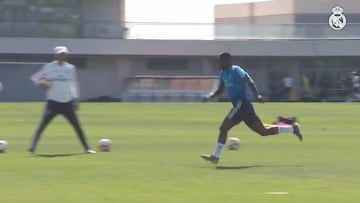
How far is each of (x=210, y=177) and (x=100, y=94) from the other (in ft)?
165

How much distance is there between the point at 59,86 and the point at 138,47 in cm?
4710

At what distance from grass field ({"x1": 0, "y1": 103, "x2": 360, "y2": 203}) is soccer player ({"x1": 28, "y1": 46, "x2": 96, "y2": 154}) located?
2.50ft

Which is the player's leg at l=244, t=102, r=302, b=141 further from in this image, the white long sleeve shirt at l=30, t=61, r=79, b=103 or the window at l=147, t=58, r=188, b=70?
the window at l=147, t=58, r=188, b=70

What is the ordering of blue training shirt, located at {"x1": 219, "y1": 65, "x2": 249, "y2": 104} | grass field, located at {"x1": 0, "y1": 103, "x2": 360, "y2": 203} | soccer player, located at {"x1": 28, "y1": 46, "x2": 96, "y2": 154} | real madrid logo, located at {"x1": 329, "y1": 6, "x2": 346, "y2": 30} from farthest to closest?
real madrid logo, located at {"x1": 329, "y1": 6, "x2": 346, "y2": 30} → soccer player, located at {"x1": 28, "y1": 46, "x2": 96, "y2": 154} → blue training shirt, located at {"x1": 219, "y1": 65, "x2": 249, "y2": 104} → grass field, located at {"x1": 0, "y1": 103, "x2": 360, "y2": 203}

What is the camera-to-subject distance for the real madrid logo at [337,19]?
6905cm

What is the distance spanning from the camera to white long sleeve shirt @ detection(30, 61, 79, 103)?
17.5m

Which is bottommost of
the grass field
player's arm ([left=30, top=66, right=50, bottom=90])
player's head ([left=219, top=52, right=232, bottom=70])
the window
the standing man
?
the standing man

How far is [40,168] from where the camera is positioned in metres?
15.2

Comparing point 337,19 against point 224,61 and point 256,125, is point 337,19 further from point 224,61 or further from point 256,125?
point 224,61

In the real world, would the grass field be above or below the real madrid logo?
above

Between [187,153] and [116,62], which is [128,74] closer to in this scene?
[116,62]

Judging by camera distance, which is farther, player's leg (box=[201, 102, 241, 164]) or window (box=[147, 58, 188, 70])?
window (box=[147, 58, 188, 70])

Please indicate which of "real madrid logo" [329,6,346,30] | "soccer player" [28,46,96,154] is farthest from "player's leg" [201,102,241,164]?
"real madrid logo" [329,6,346,30]

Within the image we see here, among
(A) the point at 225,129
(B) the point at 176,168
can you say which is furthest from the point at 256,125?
(B) the point at 176,168
